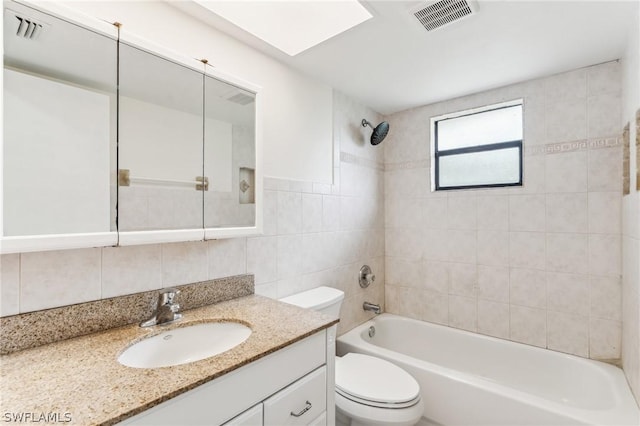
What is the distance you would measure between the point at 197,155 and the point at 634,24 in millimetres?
2129

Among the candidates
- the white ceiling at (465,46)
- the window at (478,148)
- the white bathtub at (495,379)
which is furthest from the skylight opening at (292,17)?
the white bathtub at (495,379)

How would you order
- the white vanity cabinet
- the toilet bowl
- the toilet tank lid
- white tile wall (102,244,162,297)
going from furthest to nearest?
the toilet tank lid → the toilet bowl → white tile wall (102,244,162,297) → the white vanity cabinet

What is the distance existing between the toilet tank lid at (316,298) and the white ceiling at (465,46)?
1.43 meters

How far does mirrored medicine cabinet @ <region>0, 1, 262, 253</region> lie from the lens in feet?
2.80

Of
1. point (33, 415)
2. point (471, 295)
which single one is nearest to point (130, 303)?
point (33, 415)

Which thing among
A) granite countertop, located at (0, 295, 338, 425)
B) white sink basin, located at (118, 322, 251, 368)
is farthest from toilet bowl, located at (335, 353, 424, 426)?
white sink basin, located at (118, 322, 251, 368)

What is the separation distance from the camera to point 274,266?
5.70ft

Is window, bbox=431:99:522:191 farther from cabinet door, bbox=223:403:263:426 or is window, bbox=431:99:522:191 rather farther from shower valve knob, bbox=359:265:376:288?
cabinet door, bbox=223:403:263:426

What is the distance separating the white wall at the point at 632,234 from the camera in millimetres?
1360

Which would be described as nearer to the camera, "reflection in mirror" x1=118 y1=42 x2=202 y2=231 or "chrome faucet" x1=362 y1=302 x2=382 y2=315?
"reflection in mirror" x1=118 y1=42 x2=202 y2=231

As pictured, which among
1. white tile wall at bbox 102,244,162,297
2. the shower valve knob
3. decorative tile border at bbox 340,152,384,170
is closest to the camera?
white tile wall at bbox 102,244,162,297

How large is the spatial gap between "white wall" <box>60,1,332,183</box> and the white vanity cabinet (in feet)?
3.36

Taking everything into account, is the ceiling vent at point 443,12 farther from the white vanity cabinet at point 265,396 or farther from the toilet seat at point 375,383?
the toilet seat at point 375,383

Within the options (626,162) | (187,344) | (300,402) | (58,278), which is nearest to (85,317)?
(58,278)
